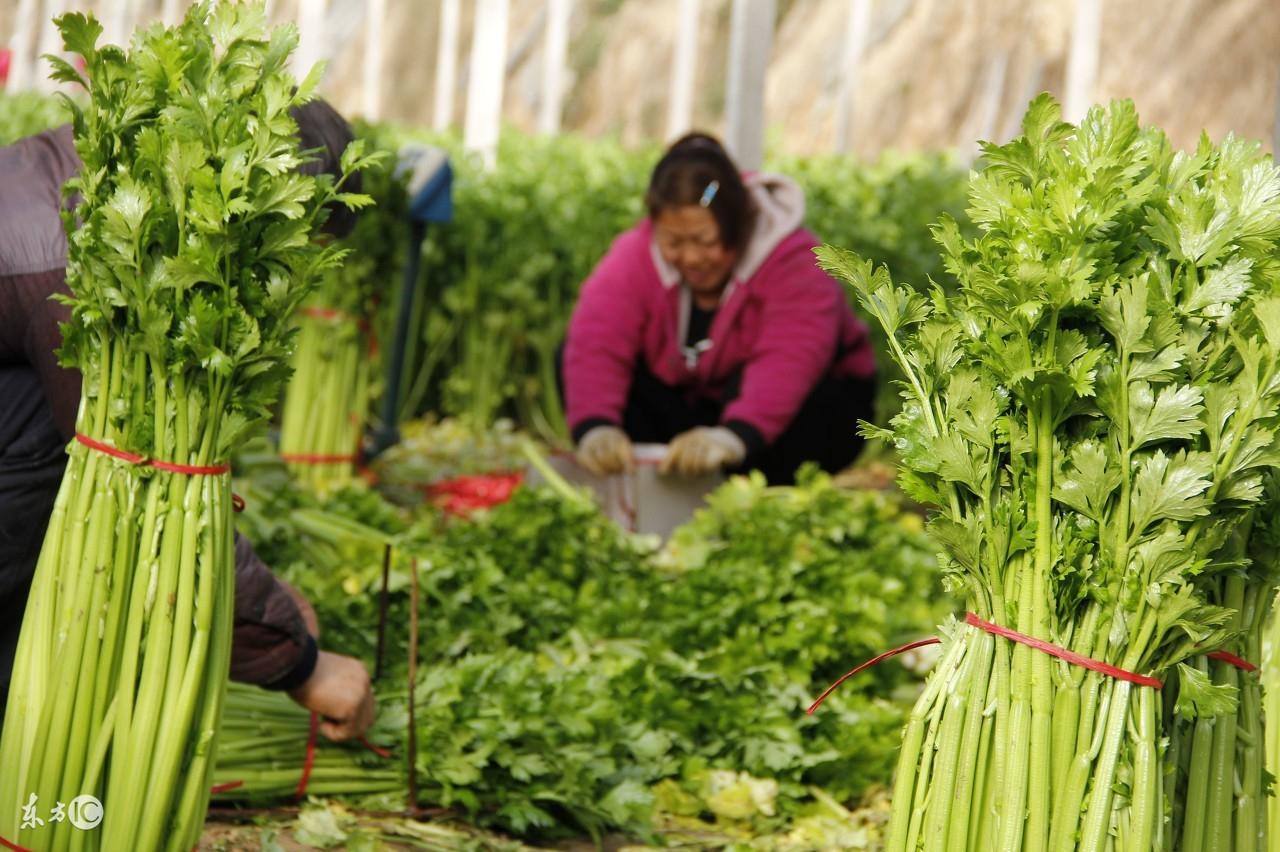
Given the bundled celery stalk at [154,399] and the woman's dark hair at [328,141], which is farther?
the woman's dark hair at [328,141]

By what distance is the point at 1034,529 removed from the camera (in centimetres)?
176

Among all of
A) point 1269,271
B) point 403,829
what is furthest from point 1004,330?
point 403,829

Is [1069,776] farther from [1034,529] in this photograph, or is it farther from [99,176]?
[99,176]

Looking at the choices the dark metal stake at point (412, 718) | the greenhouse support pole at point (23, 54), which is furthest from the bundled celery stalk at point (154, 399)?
the greenhouse support pole at point (23, 54)

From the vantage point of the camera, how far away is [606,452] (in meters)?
5.22

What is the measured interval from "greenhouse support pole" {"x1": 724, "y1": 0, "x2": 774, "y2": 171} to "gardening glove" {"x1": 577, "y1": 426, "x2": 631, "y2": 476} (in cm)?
172

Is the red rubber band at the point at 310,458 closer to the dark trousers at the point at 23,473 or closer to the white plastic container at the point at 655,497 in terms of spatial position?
the white plastic container at the point at 655,497

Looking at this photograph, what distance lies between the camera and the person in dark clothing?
2291 mm

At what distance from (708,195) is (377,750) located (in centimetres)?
262

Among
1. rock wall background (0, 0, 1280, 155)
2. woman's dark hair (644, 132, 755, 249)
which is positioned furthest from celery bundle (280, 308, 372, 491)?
rock wall background (0, 0, 1280, 155)

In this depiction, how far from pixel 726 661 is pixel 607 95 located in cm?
3113

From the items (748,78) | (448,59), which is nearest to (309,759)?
(748,78)

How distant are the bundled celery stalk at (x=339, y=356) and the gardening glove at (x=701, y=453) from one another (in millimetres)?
1387

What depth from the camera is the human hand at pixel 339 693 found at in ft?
8.55
